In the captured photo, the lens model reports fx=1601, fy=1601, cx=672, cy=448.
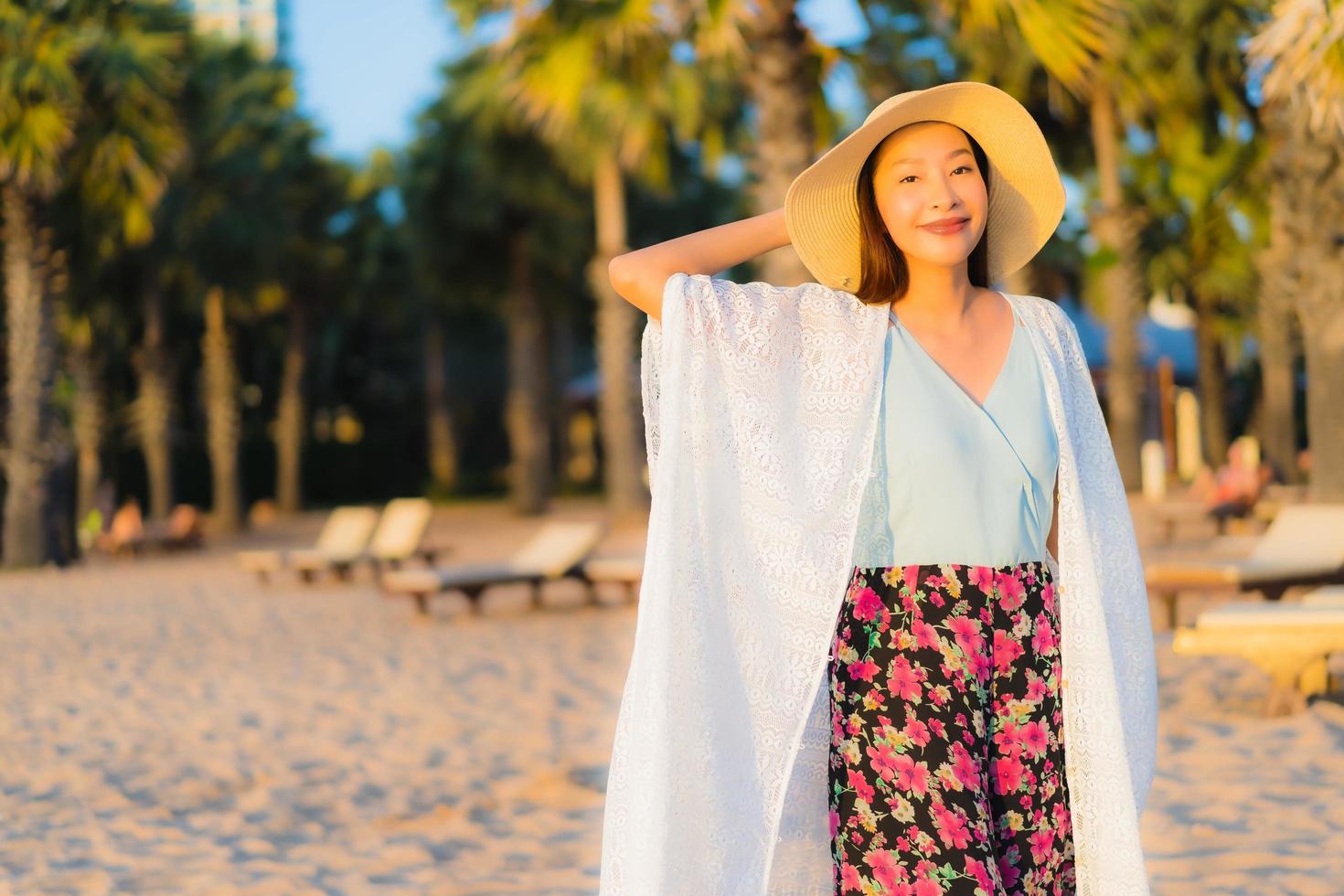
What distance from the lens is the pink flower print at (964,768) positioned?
217 centimetres

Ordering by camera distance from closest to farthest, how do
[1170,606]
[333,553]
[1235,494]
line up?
1. [1170,606]
2. [333,553]
3. [1235,494]

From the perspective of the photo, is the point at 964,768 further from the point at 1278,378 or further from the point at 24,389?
the point at 1278,378

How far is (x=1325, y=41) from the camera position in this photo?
7664mm

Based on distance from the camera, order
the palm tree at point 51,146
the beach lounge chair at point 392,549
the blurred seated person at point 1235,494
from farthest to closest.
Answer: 1. the palm tree at point 51,146
2. the blurred seated person at point 1235,494
3. the beach lounge chair at point 392,549

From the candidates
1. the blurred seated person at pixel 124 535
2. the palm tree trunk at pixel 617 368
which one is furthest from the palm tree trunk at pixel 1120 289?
the blurred seated person at pixel 124 535

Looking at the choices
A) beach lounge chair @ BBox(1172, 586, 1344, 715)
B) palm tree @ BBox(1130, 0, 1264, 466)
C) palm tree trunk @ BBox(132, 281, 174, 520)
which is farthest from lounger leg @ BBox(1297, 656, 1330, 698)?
palm tree trunk @ BBox(132, 281, 174, 520)

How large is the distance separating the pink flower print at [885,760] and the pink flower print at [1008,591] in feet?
0.85

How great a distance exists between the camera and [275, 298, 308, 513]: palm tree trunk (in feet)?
99.0

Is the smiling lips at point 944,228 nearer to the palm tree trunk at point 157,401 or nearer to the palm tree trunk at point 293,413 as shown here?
the palm tree trunk at point 157,401

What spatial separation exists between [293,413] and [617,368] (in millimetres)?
9084

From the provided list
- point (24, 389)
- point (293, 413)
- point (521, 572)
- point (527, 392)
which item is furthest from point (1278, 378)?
point (293, 413)

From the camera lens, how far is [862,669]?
7.43 feet

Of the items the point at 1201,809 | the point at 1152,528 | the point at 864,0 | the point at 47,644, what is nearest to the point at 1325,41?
the point at 864,0

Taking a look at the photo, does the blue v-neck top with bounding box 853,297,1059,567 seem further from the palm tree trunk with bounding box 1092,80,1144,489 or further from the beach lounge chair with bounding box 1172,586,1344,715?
the palm tree trunk with bounding box 1092,80,1144,489
